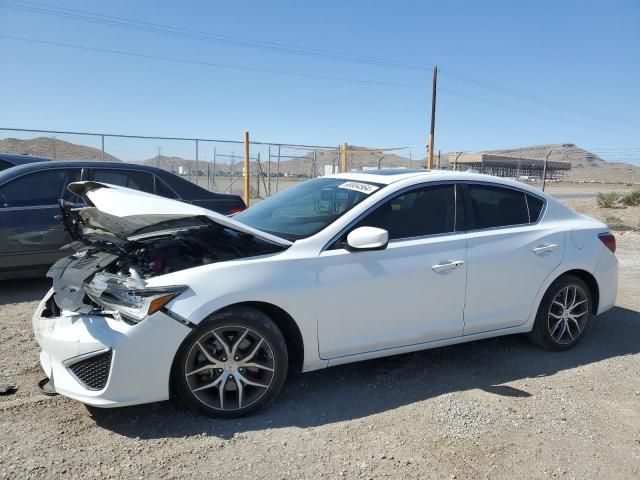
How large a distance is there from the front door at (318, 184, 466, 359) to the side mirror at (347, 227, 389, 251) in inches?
3.5

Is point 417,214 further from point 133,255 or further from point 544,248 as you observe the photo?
point 133,255

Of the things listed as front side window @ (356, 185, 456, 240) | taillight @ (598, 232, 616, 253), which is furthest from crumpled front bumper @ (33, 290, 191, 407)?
taillight @ (598, 232, 616, 253)

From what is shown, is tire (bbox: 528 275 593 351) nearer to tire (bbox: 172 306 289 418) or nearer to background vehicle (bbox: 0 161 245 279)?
tire (bbox: 172 306 289 418)

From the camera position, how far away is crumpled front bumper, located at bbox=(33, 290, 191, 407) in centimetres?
287

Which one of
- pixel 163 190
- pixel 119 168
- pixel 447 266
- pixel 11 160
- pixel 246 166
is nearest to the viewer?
pixel 447 266

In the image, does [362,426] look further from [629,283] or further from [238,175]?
[238,175]

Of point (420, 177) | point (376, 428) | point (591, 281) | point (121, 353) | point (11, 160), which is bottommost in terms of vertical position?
point (376, 428)

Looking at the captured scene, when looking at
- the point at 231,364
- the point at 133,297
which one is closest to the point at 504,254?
the point at 231,364

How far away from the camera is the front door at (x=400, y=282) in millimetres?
3439

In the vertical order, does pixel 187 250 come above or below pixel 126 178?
below

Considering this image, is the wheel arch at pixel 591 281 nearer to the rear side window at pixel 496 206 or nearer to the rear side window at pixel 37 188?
the rear side window at pixel 496 206

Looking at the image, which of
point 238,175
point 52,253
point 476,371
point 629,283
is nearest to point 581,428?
point 476,371

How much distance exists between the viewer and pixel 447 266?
3.80 meters

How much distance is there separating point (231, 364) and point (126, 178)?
4.18m
